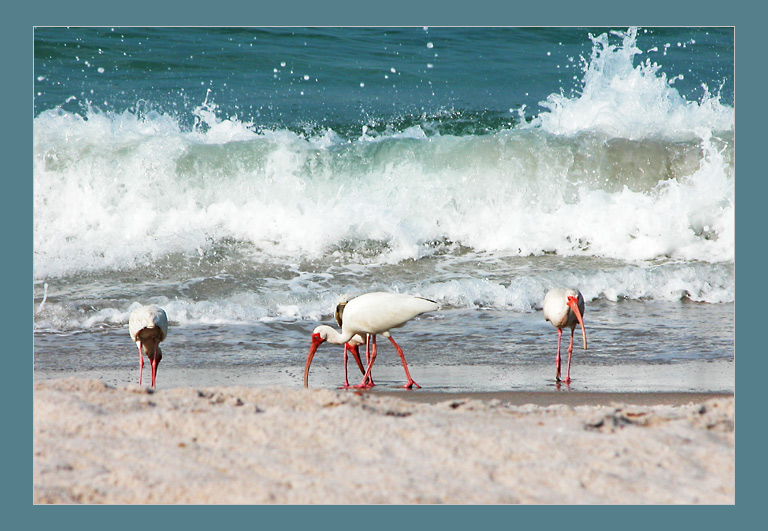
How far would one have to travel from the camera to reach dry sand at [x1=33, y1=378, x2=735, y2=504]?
7.99ft

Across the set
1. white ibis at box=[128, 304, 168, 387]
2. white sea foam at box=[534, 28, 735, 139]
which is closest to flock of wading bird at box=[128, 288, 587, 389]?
white ibis at box=[128, 304, 168, 387]

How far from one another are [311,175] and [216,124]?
1.37m

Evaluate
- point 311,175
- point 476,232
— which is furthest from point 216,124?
point 476,232

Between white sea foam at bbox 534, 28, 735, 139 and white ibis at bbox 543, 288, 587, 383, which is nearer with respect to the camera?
white ibis at bbox 543, 288, 587, 383

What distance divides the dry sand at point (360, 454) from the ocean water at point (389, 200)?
1.73m

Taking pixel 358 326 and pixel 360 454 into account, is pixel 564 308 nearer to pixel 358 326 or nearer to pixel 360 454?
pixel 358 326

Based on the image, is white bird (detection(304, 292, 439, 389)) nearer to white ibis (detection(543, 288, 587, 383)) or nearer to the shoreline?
the shoreline

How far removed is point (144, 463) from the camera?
2.60m

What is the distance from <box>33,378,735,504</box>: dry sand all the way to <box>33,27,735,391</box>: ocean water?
1.73 meters

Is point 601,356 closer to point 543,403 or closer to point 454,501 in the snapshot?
point 543,403

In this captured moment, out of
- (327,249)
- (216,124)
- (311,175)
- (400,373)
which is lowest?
(400,373)

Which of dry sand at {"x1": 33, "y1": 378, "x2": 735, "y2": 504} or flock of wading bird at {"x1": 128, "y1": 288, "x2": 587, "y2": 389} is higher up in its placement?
flock of wading bird at {"x1": 128, "y1": 288, "x2": 587, "y2": 389}

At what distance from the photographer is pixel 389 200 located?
9.32 meters

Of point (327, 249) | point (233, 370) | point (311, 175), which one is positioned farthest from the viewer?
point (311, 175)
